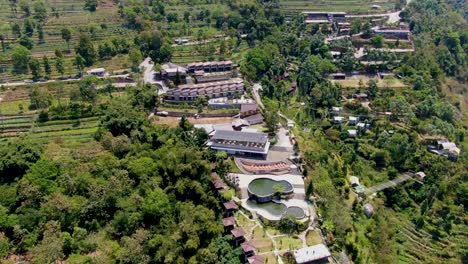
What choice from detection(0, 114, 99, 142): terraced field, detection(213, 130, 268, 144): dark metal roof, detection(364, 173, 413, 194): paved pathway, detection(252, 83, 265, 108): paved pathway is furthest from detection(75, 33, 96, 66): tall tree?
A: detection(364, 173, 413, 194): paved pathway

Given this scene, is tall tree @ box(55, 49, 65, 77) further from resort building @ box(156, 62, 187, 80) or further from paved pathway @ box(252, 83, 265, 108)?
paved pathway @ box(252, 83, 265, 108)

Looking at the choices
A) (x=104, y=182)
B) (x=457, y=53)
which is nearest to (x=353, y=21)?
(x=457, y=53)

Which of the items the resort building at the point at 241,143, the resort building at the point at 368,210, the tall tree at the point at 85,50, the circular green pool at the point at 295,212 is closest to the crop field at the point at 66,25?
the tall tree at the point at 85,50

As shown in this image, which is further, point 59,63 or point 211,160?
point 59,63

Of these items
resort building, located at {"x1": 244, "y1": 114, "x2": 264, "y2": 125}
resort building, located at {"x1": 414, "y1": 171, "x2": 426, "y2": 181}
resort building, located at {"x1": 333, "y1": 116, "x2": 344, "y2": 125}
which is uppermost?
resort building, located at {"x1": 244, "y1": 114, "x2": 264, "y2": 125}

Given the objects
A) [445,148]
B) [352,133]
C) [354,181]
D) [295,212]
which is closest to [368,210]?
[354,181]

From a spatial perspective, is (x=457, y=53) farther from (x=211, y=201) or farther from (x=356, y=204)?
(x=211, y=201)

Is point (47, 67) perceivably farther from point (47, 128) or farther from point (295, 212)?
point (295, 212)
